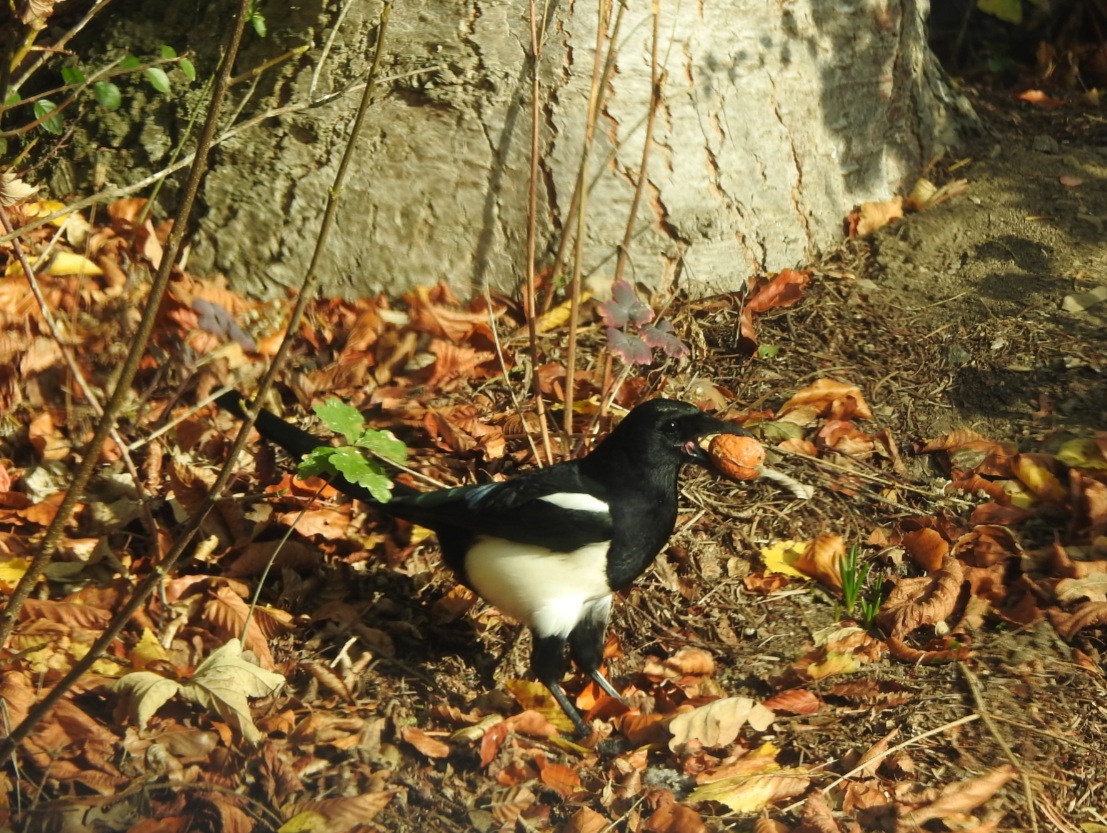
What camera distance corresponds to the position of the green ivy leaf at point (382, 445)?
284cm

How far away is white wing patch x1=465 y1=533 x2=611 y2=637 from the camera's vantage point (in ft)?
9.97

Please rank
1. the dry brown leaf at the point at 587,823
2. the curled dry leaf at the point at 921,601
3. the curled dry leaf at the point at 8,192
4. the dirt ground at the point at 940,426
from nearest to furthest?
the dry brown leaf at the point at 587,823 → the dirt ground at the point at 940,426 → the curled dry leaf at the point at 8,192 → the curled dry leaf at the point at 921,601

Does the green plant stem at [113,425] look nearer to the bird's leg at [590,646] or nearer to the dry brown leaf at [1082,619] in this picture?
the bird's leg at [590,646]

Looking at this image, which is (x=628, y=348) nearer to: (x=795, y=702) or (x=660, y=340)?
(x=660, y=340)

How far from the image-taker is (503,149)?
4.06 meters

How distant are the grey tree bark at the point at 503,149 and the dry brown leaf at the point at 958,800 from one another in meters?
2.08

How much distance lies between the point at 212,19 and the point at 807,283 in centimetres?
233

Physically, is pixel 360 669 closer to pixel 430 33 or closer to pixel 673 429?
pixel 673 429

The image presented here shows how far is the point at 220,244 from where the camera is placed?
4180 millimetres

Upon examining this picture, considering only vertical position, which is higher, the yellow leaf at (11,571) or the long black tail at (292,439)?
the long black tail at (292,439)

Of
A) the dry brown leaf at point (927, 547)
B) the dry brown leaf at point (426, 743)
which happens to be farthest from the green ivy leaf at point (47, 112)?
the dry brown leaf at point (927, 547)

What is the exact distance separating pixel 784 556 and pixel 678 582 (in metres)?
0.31

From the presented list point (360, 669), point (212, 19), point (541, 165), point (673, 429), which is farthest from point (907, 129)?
point (360, 669)

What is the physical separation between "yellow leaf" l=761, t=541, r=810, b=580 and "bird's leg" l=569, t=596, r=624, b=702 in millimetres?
511
